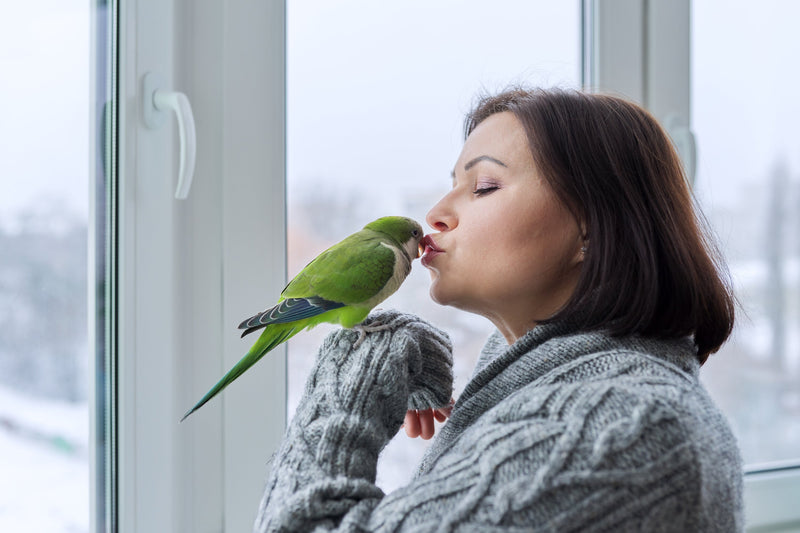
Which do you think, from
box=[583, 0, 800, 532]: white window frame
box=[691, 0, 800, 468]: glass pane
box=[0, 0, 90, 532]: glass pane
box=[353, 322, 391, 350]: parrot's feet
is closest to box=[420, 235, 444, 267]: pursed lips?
box=[353, 322, 391, 350]: parrot's feet

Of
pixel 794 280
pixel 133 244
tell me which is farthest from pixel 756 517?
pixel 133 244

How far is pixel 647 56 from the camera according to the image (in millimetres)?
1355

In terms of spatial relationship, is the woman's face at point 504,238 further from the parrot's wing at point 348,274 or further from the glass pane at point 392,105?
the glass pane at point 392,105

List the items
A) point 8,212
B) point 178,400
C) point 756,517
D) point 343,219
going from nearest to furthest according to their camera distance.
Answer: point 8,212 < point 178,400 < point 343,219 < point 756,517

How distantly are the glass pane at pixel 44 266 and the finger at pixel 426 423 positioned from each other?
497 mm

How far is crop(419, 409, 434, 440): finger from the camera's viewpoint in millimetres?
954

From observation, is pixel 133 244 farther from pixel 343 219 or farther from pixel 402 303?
pixel 402 303

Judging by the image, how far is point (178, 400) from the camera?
999 mm

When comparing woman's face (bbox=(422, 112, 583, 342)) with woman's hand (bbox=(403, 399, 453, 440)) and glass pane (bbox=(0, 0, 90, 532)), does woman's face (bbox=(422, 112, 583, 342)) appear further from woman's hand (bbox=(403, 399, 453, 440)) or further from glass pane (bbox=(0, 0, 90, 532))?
glass pane (bbox=(0, 0, 90, 532))

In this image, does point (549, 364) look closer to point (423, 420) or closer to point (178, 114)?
point (423, 420)

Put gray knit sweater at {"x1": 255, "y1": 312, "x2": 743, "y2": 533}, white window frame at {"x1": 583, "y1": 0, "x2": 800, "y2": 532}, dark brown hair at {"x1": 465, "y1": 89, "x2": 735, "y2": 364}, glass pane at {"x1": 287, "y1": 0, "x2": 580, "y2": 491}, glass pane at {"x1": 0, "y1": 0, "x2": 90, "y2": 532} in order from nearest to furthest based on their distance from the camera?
1. gray knit sweater at {"x1": 255, "y1": 312, "x2": 743, "y2": 533}
2. dark brown hair at {"x1": 465, "y1": 89, "x2": 735, "y2": 364}
3. glass pane at {"x1": 0, "y1": 0, "x2": 90, "y2": 532}
4. glass pane at {"x1": 287, "y1": 0, "x2": 580, "y2": 491}
5. white window frame at {"x1": 583, "y1": 0, "x2": 800, "y2": 532}

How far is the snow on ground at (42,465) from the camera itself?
0.89m

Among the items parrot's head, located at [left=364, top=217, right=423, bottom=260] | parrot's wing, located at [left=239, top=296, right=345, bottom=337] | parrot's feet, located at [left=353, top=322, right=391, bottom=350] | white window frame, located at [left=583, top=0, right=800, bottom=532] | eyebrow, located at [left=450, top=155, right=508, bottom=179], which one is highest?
white window frame, located at [left=583, top=0, right=800, bottom=532]

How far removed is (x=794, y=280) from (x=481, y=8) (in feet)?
3.22
